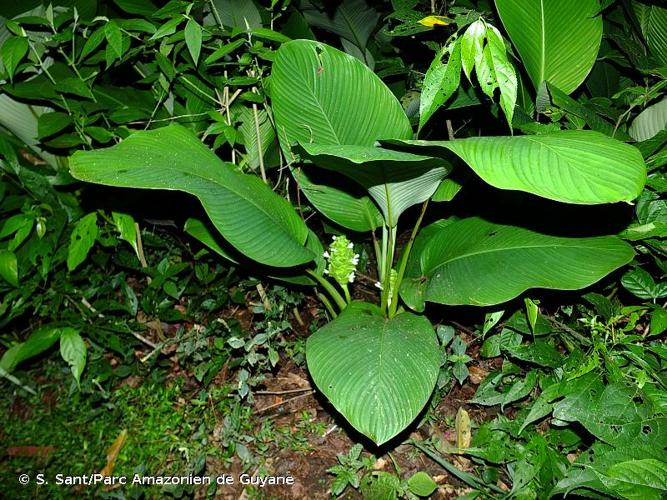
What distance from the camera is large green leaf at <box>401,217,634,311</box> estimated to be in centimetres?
132

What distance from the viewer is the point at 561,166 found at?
3.26 feet

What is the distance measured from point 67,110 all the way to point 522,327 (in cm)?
156

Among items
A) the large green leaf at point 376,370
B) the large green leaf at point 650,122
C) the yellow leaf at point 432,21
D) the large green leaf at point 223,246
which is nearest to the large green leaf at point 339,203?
the large green leaf at point 223,246

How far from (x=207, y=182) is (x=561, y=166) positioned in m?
0.83

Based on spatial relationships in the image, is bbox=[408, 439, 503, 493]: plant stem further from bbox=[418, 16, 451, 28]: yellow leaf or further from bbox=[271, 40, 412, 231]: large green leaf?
bbox=[418, 16, 451, 28]: yellow leaf

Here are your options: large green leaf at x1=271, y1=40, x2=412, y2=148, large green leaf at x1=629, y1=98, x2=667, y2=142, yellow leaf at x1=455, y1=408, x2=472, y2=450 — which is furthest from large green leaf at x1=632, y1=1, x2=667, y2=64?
yellow leaf at x1=455, y1=408, x2=472, y2=450

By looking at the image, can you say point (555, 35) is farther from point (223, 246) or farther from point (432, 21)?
point (223, 246)

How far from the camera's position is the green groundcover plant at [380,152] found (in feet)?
3.52

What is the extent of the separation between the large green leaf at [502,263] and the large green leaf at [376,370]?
5.3 inches

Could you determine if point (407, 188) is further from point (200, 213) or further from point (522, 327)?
point (200, 213)

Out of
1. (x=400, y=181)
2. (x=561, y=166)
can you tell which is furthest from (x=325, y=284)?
(x=561, y=166)

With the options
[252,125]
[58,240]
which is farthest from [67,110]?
[252,125]

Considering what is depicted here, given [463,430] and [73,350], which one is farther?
[73,350]

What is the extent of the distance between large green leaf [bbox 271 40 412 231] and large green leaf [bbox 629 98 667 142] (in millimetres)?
690
